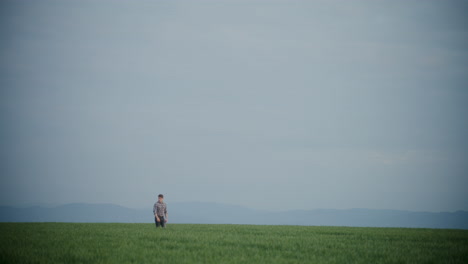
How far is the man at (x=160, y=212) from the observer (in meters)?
24.1

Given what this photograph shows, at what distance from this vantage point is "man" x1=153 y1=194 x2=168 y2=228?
2408 centimetres

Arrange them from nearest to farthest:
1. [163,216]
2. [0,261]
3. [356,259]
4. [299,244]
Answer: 1. [0,261]
2. [356,259]
3. [299,244]
4. [163,216]

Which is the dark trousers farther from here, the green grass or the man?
the green grass

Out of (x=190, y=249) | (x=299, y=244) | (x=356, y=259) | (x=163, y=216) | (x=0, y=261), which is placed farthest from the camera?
(x=163, y=216)

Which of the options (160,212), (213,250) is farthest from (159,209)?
(213,250)

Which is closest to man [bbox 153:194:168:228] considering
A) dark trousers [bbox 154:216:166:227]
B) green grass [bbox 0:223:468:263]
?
dark trousers [bbox 154:216:166:227]

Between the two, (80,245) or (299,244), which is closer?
(80,245)

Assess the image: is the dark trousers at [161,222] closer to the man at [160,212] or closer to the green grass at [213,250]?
the man at [160,212]

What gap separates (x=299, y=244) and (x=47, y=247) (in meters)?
9.60

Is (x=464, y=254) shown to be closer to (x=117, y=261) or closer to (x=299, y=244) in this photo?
(x=299, y=244)

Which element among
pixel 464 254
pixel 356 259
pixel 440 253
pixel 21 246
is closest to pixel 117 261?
pixel 21 246

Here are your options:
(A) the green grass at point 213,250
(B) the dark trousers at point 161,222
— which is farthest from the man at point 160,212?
(A) the green grass at point 213,250

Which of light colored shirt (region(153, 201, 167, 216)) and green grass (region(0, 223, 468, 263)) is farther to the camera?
light colored shirt (region(153, 201, 167, 216))

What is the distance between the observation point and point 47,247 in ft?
44.9
